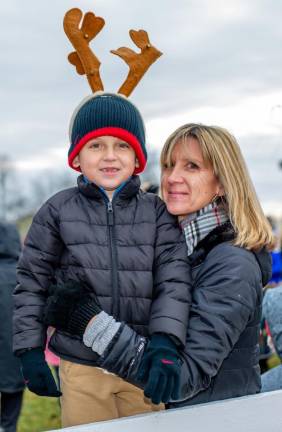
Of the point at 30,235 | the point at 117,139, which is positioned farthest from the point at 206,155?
the point at 30,235

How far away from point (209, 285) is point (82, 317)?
0.39m

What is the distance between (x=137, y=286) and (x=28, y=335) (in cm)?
37

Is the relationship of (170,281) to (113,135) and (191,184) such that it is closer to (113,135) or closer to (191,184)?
(191,184)

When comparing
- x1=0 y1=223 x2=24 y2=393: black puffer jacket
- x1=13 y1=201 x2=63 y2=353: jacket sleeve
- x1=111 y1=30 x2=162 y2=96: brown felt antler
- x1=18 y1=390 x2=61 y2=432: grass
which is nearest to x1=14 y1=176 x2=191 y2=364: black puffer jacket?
x1=13 y1=201 x2=63 y2=353: jacket sleeve

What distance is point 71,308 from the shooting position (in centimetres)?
185

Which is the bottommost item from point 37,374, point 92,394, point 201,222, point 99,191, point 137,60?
point 92,394

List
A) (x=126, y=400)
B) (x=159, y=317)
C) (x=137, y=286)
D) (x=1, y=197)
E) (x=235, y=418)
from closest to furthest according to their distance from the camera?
(x=235, y=418)
(x=159, y=317)
(x=137, y=286)
(x=126, y=400)
(x=1, y=197)

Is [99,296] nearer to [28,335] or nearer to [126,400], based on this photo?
[28,335]

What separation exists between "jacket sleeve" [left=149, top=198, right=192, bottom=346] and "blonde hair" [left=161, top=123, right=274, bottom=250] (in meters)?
0.18

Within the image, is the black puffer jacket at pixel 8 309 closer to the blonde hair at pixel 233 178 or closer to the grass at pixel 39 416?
the grass at pixel 39 416

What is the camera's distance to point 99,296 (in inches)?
77.4

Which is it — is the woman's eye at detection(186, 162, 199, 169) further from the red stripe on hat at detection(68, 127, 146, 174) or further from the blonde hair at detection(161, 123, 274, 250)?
the red stripe on hat at detection(68, 127, 146, 174)

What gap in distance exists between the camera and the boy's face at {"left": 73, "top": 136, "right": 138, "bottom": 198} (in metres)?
2.11

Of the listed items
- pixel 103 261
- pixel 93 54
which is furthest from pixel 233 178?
pixel 93 54
